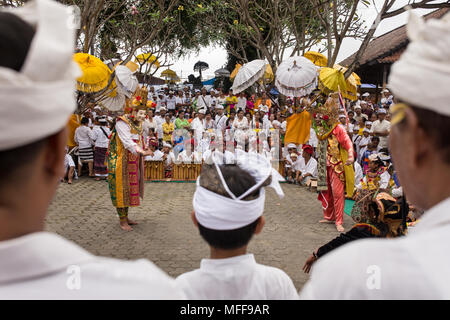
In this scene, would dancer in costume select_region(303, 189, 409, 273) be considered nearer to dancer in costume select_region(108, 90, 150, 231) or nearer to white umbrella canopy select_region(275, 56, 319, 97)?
dancer in costume select_region(108, 90, 150, 231)

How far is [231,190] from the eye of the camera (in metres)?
1.81

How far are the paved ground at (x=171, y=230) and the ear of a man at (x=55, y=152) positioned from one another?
157 inches

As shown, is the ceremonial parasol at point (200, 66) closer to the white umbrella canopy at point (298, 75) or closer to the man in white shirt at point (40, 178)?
the white umbrella canopy at point (298, 75)

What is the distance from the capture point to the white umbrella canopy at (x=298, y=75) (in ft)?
32.3

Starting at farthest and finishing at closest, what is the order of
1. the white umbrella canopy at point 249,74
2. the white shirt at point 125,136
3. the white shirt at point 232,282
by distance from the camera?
the white umbrella canopy at point 249,74 < the white shirt at point 125,136 < the white shirt at point 232,282

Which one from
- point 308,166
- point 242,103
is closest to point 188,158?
point 308,166

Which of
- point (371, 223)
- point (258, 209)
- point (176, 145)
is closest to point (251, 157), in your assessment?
point (258, 209)

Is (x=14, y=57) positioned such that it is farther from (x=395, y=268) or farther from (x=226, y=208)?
(x=226, y=208)

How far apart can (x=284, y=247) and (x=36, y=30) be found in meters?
5.26

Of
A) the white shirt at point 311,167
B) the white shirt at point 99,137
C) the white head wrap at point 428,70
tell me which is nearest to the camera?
the white head wrap at point 428,70

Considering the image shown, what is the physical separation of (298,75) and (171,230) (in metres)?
5.48

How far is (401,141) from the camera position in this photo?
966 mm

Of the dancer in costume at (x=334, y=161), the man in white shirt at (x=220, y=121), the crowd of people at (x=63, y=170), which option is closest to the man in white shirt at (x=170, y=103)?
the man in white shirt at (x=220, y=121)

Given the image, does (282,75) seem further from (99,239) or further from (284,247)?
(99,239)
